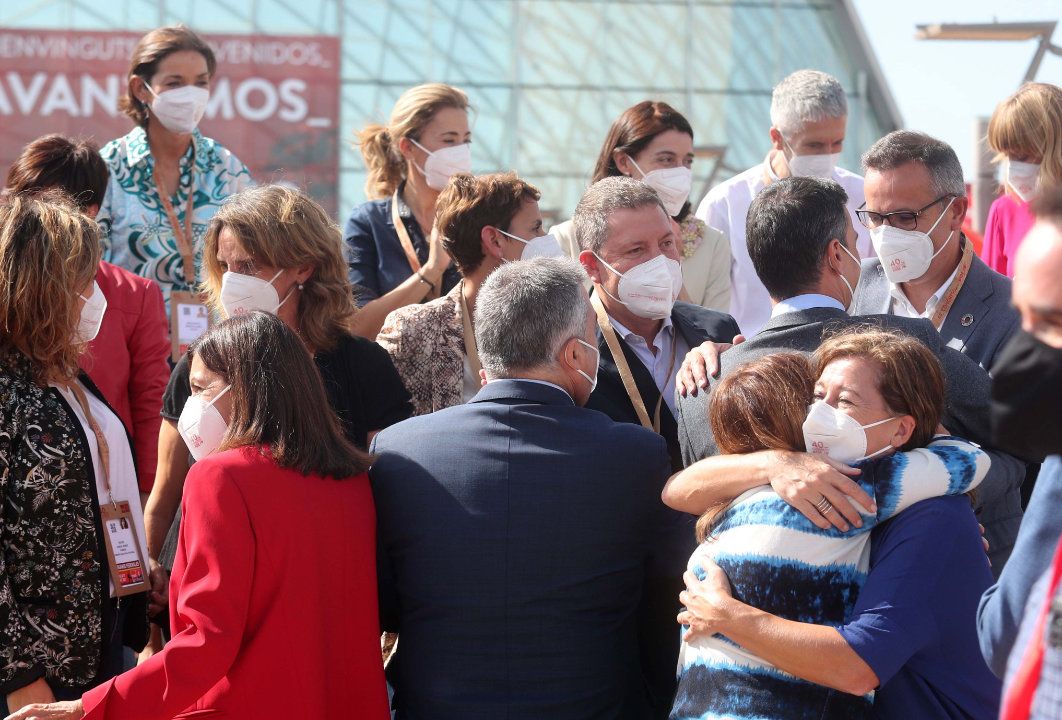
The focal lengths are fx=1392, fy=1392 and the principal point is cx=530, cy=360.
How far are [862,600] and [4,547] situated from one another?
6.96 feet

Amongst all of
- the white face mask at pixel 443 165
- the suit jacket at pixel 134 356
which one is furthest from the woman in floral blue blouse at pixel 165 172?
the white face mask at pixel 443 165

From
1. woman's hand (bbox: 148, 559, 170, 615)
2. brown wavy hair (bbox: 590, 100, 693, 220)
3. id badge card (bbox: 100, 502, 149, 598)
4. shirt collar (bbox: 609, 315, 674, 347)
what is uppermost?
brown wavy hair (bbox: 590, 100, 693, 220)

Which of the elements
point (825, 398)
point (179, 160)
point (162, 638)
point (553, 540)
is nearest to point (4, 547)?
point (162, 638)

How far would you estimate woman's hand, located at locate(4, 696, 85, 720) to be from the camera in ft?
10.4

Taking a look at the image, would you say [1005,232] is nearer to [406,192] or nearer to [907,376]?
[406,192]

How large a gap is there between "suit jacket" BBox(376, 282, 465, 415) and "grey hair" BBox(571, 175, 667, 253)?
21.5 inches

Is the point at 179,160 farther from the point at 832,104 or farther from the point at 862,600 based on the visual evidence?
the point at 862,600

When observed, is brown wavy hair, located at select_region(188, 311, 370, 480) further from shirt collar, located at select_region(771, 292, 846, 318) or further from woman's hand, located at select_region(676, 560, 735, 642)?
shirt collar, located at select_region(771, 292, 846, 318)

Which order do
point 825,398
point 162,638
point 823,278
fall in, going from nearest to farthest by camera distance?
point 825,398
point 823,278
point 162,638

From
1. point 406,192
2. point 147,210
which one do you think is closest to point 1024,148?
point 406,192

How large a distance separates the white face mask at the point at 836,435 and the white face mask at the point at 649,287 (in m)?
1.35

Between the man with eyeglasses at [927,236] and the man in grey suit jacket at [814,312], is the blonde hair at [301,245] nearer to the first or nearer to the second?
the man in grey suit jacket at [814,312]

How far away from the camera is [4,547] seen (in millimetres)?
3529

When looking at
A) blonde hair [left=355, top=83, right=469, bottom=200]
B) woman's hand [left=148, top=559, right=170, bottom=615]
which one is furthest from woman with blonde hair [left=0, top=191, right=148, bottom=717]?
blonde hair [left=355, top=83, right=469, bottom=200]
